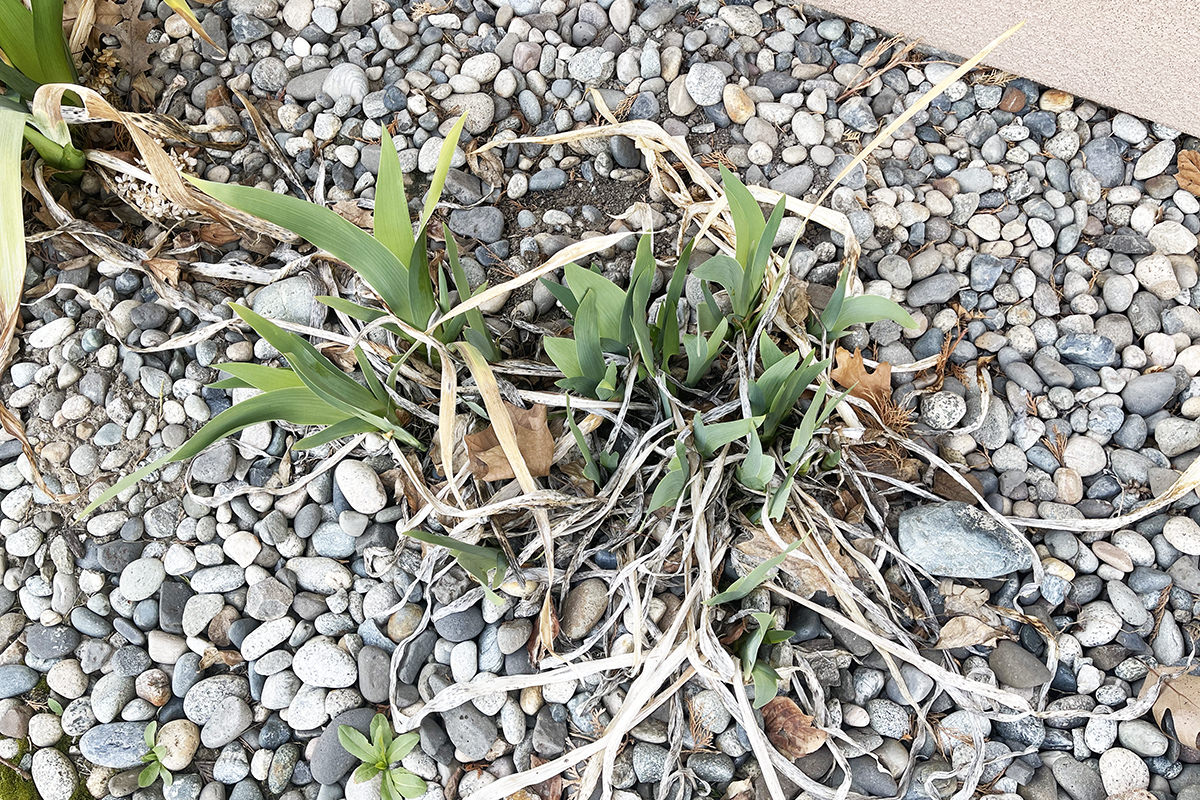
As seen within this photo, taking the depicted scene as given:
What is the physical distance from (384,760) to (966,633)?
0.80m

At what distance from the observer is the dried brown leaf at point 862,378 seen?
1.22 meters

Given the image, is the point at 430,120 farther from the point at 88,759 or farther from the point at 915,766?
the point at 915,766

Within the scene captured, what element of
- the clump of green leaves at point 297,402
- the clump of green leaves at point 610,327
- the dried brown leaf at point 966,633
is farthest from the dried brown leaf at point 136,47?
the dried brown leaf at point 966,633

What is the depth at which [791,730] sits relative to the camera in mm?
1097

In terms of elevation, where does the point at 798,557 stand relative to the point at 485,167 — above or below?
below

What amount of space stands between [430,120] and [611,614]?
0.91m

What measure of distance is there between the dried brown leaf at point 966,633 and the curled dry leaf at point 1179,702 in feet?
0.73

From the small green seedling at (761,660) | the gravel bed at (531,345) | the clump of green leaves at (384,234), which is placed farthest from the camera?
the gravel bed at (531,345)

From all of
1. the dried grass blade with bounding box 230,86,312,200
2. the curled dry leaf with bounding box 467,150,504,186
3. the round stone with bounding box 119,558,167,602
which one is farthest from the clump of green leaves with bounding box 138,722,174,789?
the curled dry leaf with bounding box 467,150,504,186

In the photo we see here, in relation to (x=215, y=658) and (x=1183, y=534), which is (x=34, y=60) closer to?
Answer: (x=215, y=658)

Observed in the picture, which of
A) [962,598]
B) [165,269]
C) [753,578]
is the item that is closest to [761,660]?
[753,578]

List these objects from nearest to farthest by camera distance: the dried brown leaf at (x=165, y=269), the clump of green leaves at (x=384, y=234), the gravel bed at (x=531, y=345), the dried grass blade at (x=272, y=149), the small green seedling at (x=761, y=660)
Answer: the clump of green leaves at (x=384, y=234) → the small green seedling at (x=761, y=660) → the gravel bed at (x=531, y=345) → the dried brown leaf at (x=165, y=269) → the dried grass blade at (x=272, y=149)

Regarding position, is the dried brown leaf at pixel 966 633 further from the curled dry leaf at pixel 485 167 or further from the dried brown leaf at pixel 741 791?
the curled dry leaf at pixel 485 167

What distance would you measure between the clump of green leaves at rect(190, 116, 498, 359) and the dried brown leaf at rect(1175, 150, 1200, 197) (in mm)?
1263
